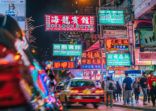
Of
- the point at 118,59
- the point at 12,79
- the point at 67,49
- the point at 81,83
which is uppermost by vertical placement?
the point at 67,49

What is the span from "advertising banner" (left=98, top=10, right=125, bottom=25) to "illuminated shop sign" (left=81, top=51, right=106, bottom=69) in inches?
486

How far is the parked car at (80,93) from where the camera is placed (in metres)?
21.5

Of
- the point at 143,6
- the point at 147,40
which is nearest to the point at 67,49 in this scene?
the point at 147,40

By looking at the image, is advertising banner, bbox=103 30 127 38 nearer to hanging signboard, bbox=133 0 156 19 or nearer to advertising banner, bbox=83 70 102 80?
hanging signboard, bbox=133 0 156 19

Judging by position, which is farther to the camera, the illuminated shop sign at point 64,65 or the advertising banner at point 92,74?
the illuminated shop sign at point 64,65

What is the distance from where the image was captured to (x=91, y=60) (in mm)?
46938

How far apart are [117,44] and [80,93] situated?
38.1ft

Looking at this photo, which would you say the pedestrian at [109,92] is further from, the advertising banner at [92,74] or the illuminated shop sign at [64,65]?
the illuminated shop sign at [64,65]

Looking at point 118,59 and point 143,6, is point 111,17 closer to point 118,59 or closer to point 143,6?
point 118,59

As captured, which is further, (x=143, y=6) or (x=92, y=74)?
(x=92, y=74)

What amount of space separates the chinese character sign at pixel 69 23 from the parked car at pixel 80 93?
14115 millimetres

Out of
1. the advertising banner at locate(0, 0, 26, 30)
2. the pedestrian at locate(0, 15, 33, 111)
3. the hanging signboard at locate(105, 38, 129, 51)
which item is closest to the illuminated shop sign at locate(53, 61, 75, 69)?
the hanging signboard at locate(105, 38, 129, 51)

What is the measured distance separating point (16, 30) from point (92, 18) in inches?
1237

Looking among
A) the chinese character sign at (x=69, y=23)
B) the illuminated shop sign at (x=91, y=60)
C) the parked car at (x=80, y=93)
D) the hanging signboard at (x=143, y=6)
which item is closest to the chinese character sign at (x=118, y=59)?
the chinese character sign at (x=69, y=23)
